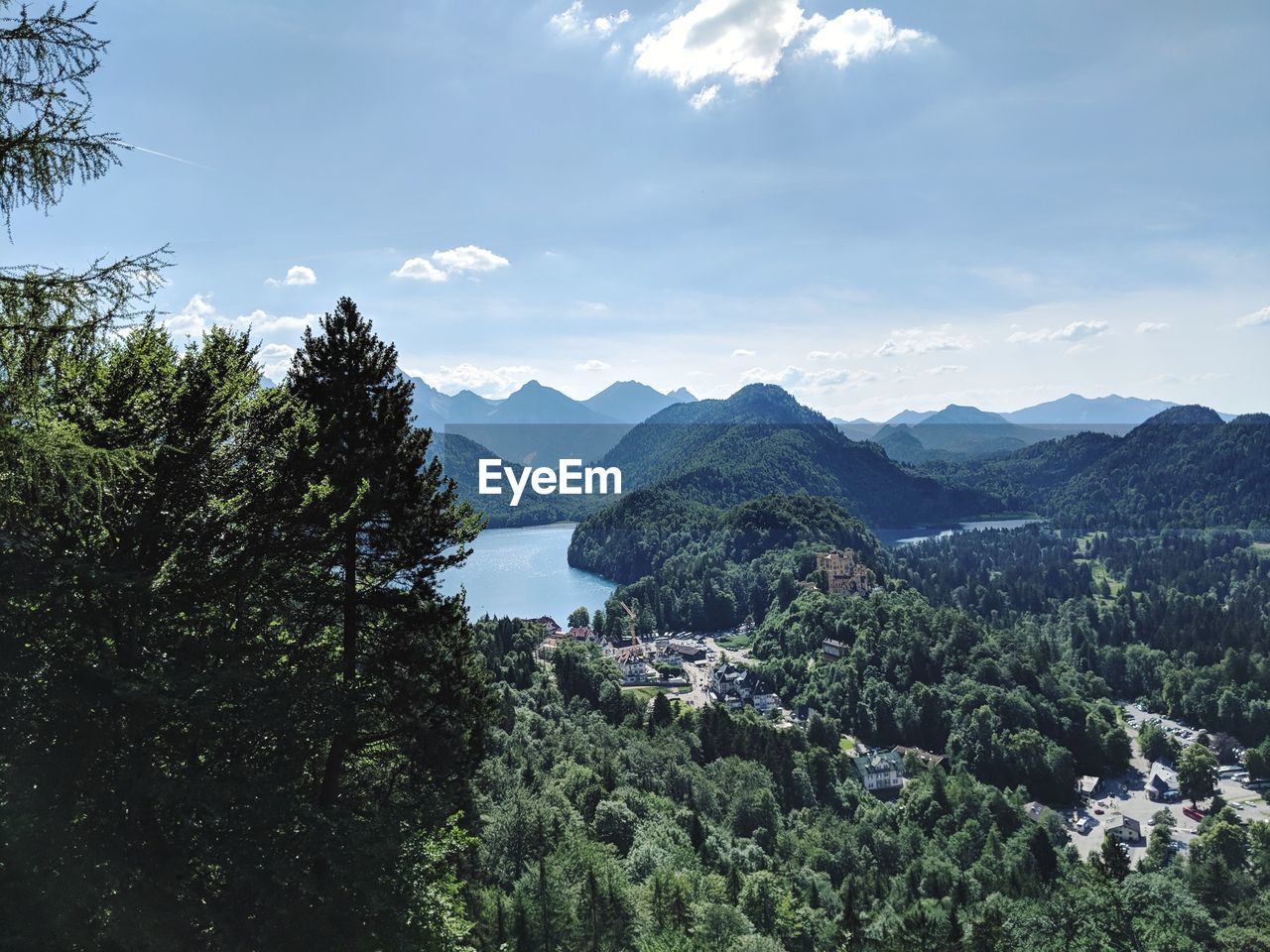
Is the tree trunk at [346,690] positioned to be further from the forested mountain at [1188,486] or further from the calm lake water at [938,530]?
the forested mountain at [1188,486]

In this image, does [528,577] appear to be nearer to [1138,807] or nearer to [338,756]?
[1138,807]

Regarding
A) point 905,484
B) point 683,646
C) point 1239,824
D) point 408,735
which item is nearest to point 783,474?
point 905,484

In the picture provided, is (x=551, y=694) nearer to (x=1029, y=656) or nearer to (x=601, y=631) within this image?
(x=601, y=631)

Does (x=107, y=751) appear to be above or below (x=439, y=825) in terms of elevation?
above

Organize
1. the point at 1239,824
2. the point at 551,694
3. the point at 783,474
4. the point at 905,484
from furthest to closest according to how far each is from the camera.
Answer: the point at 905,484, the point at 783,474, the point at 551,694, the point at 1239,824

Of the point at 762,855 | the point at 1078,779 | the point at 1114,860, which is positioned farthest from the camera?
the point at 1078,779

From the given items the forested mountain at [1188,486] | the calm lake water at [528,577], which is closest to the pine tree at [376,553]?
the calm lake water at [528,577]

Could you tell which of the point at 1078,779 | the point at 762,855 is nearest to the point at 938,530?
the point at 1078,779
